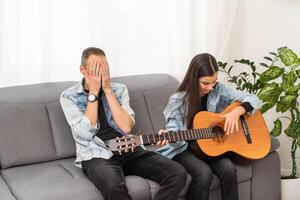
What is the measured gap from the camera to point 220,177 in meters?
2.45

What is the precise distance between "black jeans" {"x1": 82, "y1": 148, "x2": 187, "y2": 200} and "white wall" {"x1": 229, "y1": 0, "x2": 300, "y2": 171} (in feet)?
5.11

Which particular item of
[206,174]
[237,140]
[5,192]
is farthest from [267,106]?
[5,192]

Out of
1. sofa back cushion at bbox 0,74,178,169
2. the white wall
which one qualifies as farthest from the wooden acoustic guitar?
the white wall

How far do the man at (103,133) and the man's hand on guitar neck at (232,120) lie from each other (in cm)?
38

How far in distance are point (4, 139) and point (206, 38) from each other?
181 cm

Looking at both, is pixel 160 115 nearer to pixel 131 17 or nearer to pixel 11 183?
pixel 131 17

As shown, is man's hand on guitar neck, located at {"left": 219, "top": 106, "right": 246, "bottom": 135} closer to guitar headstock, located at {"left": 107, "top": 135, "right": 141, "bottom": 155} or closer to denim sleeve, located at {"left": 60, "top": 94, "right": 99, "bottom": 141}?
guitar headstock, located at {"left": 107, "top": 135, "right": 141, "bottom": 155}

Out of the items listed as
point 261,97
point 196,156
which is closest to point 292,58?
point 261,97

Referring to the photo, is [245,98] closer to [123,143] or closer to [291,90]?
[291,90]

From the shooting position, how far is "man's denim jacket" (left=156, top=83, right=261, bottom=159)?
2.52m

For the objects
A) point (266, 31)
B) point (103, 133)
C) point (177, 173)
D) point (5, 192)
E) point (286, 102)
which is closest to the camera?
point (5, 192)

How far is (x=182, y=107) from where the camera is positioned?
2535 millimetres

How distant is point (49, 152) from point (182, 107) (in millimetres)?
823

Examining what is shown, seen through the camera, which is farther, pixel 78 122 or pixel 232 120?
pixel 232 120
